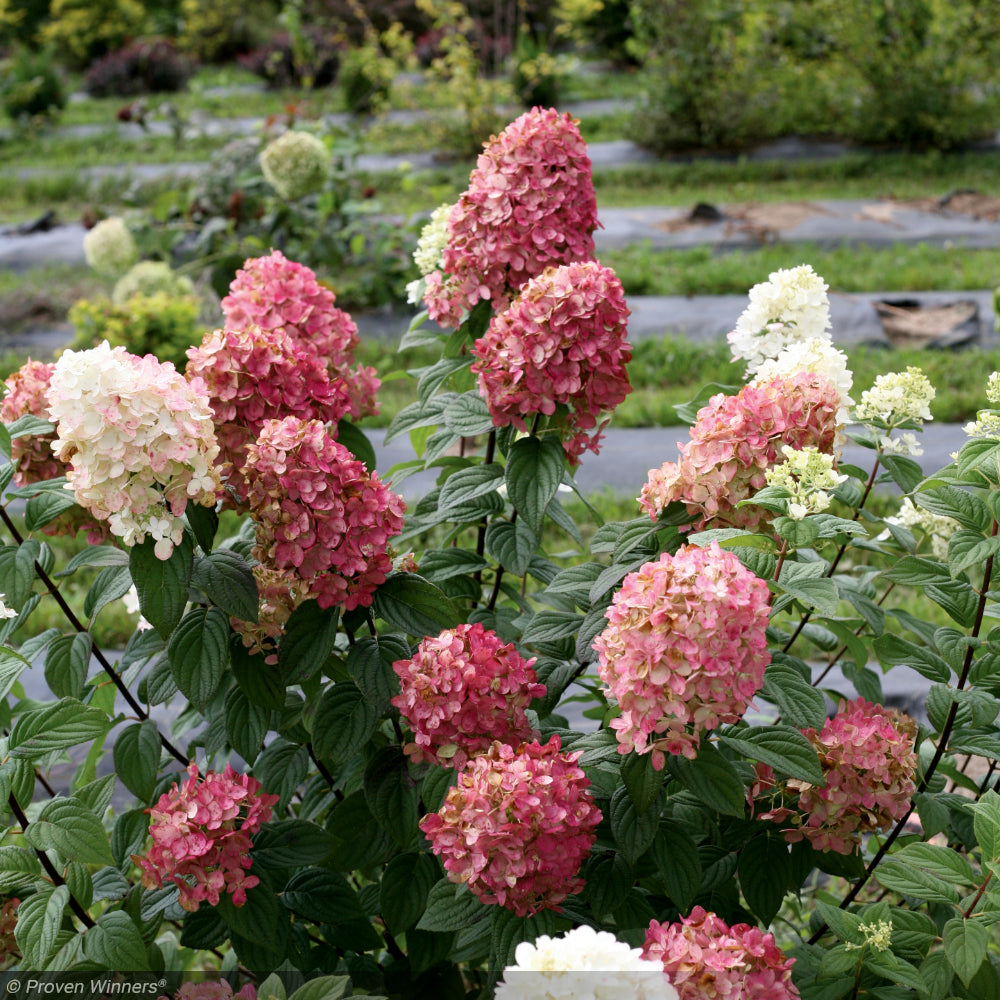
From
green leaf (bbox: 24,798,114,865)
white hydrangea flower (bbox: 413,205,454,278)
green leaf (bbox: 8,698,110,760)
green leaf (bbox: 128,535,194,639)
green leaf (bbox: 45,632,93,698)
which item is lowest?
green leaf (bbox: 24,798,114,865)

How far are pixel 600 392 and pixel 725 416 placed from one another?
0.22 meters

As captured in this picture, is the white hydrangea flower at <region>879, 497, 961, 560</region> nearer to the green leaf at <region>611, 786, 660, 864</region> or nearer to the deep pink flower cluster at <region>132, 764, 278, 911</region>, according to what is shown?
the green leaf at <region>611, 786, 660, 864</region>

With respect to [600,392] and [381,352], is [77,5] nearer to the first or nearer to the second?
[381,352]

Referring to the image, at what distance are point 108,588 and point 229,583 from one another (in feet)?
0.82

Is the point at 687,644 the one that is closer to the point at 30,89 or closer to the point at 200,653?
the point at 200,653

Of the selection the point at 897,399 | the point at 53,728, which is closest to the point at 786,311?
the point at 897,399

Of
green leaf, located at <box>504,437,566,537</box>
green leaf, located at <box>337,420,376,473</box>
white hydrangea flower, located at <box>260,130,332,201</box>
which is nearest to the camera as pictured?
green leaf, located at <box>504,437,566,537</box>

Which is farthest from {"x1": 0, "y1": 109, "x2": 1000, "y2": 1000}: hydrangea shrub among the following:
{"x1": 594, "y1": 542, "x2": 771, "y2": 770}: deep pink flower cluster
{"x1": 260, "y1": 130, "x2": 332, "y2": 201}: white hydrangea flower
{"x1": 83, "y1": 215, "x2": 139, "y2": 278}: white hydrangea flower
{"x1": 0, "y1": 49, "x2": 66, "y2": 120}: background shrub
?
{"x1": 0, "y1": 49, "x2": 66, "y2": 120}: background shrub

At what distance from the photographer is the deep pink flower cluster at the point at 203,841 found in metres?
1.20

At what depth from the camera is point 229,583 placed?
4.00 feet

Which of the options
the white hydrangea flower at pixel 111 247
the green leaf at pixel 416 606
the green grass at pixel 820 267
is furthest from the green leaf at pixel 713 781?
the white hydrangea flower at pixel 111 247

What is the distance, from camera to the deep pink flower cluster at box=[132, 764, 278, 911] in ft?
3.93

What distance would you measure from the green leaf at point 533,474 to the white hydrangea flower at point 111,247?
415cm

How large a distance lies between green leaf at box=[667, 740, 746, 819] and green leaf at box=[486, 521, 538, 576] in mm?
435
